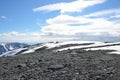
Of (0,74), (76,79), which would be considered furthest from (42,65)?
(76,79)

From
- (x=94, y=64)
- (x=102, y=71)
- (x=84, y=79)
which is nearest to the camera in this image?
(x=84, y=79)

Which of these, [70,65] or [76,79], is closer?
[76,79]

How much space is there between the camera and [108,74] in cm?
2023

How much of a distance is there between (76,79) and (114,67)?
196 inches

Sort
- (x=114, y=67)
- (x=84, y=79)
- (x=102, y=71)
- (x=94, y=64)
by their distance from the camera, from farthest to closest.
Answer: (x=94, y=64) → (x=114, y=67) → (x=102, y=71) → (x=84, y=79)

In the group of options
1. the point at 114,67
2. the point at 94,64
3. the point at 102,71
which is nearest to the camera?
the point at 102,71

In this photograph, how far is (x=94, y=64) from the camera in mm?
25266

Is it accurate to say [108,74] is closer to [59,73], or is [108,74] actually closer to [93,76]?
[93,76]

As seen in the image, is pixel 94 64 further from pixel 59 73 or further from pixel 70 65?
pixel 59 73

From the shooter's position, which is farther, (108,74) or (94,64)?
(94,64)

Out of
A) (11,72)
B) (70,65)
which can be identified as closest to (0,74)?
(11,72)

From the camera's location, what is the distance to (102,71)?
2142cm

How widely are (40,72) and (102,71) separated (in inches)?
232

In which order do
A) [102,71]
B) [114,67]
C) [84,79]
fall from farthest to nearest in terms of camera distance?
[114,67] < [102,71] < [84,79]
